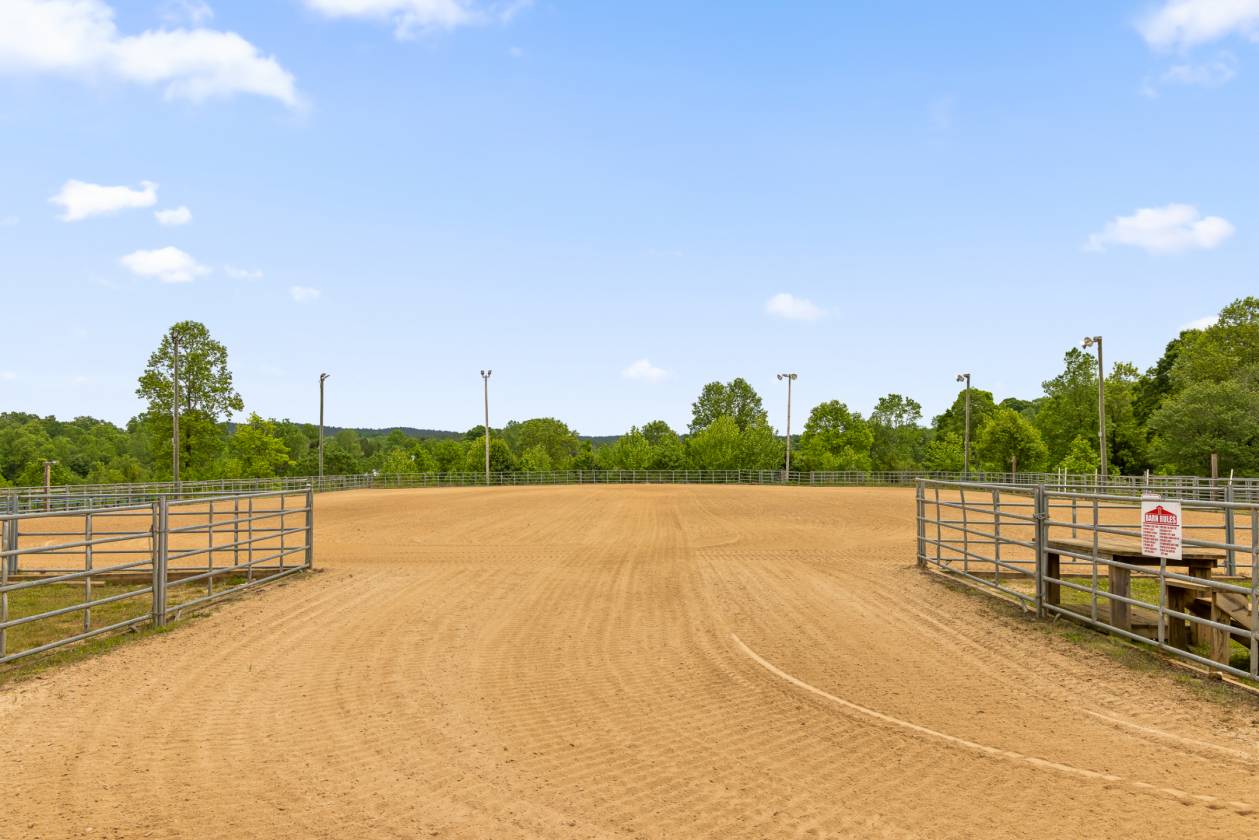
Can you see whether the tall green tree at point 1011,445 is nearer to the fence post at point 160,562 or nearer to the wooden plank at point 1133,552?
the wooden plank at point 1133,552

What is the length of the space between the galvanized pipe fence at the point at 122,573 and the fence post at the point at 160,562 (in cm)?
1

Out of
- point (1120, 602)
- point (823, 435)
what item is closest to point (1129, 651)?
point (1120, 602)

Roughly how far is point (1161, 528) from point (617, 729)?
6122mm

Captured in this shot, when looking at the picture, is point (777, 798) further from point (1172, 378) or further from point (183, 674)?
point (1172, 378)

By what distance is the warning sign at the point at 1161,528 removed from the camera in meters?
8.27

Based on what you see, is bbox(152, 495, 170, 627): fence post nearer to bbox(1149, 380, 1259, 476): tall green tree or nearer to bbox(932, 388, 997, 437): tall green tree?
bbox(1149, 380, 1259, 476): tall green tree

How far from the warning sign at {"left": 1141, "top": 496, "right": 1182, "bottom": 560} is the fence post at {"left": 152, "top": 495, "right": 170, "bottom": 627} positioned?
36.7 feet

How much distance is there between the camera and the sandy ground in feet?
15.3

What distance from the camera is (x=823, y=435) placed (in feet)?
303

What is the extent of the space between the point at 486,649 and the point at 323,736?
283cm

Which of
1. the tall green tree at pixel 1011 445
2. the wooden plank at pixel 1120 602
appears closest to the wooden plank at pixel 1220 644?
the wooden plank at pixel 1120 602

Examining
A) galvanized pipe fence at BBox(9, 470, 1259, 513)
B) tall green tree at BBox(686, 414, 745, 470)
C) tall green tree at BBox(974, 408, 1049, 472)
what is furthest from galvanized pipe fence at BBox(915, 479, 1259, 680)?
tall green tree at BBox(686, 414, 745, 470)

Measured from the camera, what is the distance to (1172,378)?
7381 centimetres

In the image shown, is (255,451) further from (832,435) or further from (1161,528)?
(1161,528)
